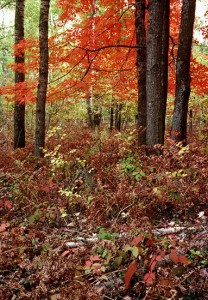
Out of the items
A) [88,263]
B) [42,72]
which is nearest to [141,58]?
[42,72]

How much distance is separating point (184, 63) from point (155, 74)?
1846 millimetres

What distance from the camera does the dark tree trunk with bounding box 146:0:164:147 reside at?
19.9 ft

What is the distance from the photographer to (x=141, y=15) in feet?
22.5

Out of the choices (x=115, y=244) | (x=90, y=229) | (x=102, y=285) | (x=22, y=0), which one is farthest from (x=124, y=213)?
(x=22, y=0)

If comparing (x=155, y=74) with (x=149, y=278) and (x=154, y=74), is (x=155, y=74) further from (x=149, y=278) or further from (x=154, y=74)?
(x=149, y=278)

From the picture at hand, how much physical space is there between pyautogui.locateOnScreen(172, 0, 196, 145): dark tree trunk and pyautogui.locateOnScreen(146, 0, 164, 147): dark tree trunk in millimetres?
1313

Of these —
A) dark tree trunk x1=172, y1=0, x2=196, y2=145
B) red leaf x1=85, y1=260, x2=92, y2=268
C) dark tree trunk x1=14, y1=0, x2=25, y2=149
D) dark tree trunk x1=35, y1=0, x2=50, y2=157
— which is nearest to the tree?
dark tree trunk x1=172, y1=0, x2=196, y2=145

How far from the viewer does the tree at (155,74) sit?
19.9ft

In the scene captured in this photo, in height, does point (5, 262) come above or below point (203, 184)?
below

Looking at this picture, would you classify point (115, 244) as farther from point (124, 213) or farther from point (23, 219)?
point (23, 219)

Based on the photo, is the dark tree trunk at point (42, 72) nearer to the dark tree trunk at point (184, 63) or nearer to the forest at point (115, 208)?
the forest at point (115, 208)

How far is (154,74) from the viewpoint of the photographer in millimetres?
6242

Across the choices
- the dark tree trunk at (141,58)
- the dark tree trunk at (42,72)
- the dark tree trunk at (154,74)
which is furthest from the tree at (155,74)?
the dark tree trunk at (42,72)

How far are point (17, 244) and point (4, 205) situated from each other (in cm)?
145
